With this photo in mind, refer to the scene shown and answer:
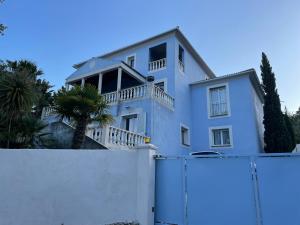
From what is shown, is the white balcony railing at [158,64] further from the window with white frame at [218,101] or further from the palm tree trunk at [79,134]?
the palm tree trunk at [79,134]

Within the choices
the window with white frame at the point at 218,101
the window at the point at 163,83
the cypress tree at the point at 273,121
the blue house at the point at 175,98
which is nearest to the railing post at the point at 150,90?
the blue house at the point at 175,98

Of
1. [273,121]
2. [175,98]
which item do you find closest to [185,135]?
[175,98]

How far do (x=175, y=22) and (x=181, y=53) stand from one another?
8.38 ft

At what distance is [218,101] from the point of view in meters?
17.9

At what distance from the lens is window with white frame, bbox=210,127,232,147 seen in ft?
54.3

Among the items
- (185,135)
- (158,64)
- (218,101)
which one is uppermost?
(158,64)

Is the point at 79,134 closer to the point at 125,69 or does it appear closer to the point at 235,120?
the point at 125,69

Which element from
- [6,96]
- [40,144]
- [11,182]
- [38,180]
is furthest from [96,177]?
[40,144]

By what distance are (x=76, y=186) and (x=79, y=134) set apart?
11.1 feet

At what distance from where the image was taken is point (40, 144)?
10602 mm

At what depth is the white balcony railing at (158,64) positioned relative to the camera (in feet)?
57.6

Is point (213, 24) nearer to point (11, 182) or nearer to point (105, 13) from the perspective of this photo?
point (105, 13)

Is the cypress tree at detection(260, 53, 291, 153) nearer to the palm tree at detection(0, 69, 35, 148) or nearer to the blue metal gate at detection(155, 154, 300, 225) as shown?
the blue metal gate at detection(155, 154, 300, 225)

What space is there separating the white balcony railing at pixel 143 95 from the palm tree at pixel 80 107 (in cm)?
397
